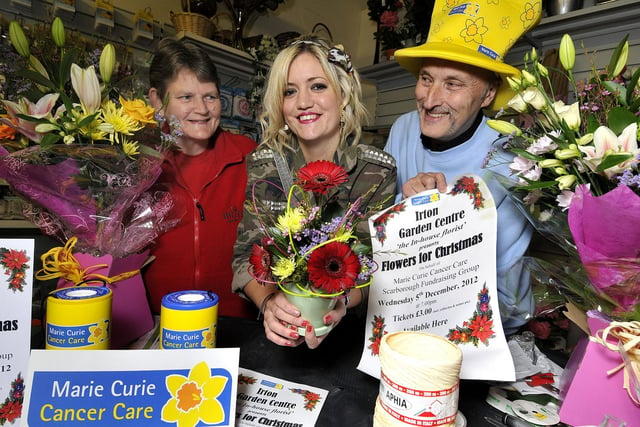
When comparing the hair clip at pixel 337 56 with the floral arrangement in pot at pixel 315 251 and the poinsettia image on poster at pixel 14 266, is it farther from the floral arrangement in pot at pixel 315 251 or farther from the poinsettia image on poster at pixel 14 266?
the poinsettia image on poster at pixel 14 266

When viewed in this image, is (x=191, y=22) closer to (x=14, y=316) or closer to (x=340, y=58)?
(x=340, y=58)

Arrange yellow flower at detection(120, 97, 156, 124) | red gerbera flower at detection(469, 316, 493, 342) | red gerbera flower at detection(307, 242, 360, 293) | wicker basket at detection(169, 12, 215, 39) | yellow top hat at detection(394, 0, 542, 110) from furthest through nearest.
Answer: wicker basket at detection(169, 12, 215, 39), yellow top hat at detection(394, 0, 542, 110), yellow flower at detection(120, 97, 156, 124), red gerbera flower at detection(469, 316, 493, 342), red gerbera flower at detection(307, 242, 360, 293)

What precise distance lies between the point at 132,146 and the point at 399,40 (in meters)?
3.08

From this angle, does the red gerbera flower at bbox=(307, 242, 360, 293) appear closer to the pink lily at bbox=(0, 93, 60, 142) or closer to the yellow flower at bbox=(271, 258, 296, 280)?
the yellow flower at bbox=(271, 258, 296, 280)

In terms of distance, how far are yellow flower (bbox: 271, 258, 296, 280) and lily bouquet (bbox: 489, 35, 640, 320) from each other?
440mm

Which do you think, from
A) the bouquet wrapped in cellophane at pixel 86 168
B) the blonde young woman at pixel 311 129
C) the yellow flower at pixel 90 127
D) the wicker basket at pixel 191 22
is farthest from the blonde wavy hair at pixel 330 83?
the wicker basket at pixel 191 22

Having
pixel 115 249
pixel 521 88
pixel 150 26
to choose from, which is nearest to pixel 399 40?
pixel 150 26

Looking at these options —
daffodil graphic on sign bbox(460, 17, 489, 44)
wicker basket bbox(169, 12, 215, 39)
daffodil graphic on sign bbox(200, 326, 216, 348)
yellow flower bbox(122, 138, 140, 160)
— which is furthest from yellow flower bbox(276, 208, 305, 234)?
wicker basket bbox(169, 12, 215, 39)

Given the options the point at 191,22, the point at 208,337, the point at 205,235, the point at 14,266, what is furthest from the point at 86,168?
the point at 191,22

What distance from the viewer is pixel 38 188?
95 cm

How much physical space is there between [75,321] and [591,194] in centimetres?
90

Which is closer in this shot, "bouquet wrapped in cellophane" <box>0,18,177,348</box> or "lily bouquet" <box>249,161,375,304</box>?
"lily bouquet" <box>249,161,375,304</box>

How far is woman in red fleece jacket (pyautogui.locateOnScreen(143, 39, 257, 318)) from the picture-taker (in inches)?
62.6

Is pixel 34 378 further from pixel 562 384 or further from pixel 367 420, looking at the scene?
pixel 562 384
